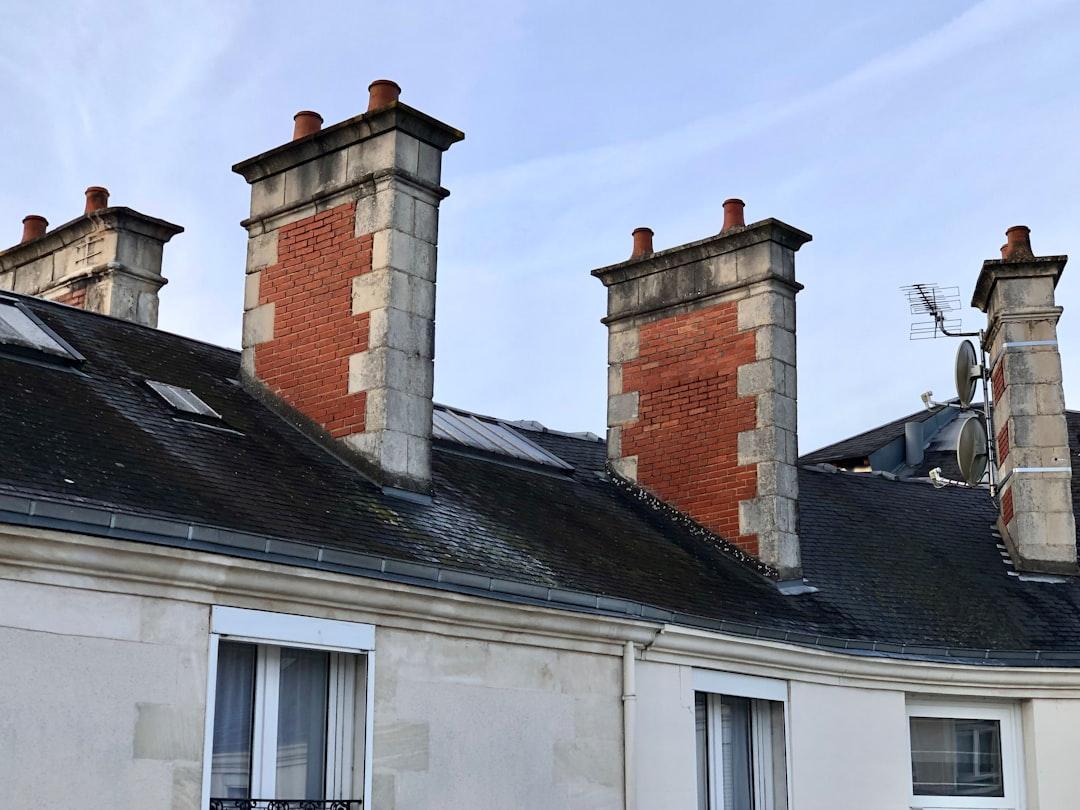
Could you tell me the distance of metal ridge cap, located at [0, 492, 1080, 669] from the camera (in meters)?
7.15

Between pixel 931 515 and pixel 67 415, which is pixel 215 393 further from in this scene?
pixel 931 515

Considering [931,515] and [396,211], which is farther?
[931,515]

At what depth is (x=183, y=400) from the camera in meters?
10.1

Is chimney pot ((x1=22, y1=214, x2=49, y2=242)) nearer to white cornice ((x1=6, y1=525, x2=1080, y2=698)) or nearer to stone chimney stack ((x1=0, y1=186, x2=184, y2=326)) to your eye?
stone chimney stack ((x1=0, y1=186, x2=184, y2=326))

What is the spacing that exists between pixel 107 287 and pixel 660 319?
15.1ft

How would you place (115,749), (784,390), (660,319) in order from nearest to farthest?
(115,749), (784,390), (660,319)

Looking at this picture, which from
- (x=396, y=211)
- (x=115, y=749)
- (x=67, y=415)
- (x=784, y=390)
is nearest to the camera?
(x=115, y=749)

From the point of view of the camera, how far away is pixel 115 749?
23.5ft

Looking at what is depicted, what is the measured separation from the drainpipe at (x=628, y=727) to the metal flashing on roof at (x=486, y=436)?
312cm

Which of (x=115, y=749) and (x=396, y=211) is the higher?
(x=396, y=211)

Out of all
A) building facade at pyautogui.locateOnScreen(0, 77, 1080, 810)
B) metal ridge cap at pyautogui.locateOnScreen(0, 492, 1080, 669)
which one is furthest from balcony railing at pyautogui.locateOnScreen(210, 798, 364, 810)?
metal ridge cap at pyautogui.locateOnScreen(0, 492, 1080, 669)

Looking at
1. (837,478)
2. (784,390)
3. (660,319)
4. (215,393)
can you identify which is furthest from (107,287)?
(837,478)

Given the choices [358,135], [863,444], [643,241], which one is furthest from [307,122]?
[863,444]

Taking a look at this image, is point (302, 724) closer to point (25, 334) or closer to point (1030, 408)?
point (25, 334)
